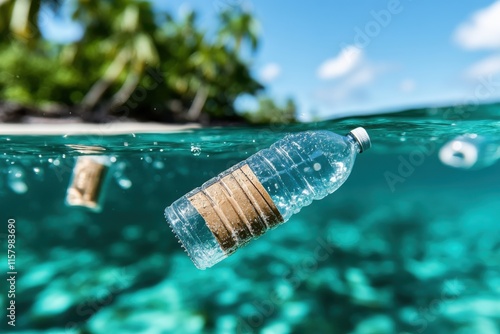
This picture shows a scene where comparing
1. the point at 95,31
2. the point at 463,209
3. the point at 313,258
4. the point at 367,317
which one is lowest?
the point at 463,209

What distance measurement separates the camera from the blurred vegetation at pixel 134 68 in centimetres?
2422

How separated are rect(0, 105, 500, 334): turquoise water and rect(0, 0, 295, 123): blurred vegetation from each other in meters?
11.5

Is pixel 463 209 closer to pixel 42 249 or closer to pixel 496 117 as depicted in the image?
pixel 496 117

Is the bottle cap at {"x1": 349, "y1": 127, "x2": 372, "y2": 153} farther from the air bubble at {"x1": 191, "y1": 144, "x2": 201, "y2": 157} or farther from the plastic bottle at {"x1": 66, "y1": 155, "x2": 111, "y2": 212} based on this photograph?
the air bubble at {"x1": 191, "y1": 144, "x2": 201, "y2": 157}

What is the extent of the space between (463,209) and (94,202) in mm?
16989

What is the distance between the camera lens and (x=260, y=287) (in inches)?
307

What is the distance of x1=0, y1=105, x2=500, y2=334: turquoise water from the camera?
695 centimetres

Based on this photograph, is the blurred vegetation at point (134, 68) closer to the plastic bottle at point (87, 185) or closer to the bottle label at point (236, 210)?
the plastic bottle at point (87, 185)

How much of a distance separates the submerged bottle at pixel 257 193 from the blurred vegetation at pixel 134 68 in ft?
59.3

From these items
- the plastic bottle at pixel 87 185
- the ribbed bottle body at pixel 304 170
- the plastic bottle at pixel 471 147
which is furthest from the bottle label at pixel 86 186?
the plastic bottle at pixel 471 147

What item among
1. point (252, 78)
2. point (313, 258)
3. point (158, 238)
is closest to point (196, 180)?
point (158, 238)

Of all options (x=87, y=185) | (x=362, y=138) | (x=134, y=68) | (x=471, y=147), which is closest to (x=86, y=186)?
(x=87, y=185)

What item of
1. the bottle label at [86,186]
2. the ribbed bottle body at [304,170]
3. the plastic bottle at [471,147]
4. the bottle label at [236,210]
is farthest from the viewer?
the plastic bottle at [471,147]

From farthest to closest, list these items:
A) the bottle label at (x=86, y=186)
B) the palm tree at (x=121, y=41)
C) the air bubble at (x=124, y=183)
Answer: the palm tree at (x=121, y=41)
the air bubble at (x=124, y=183)
the bottle label at (x=86, y=186)
